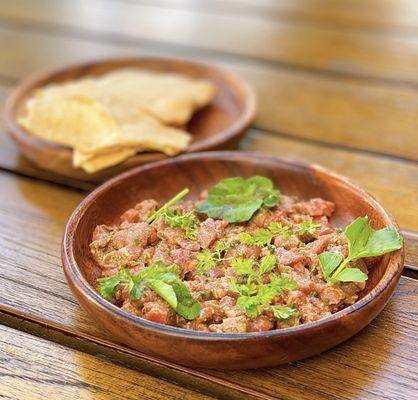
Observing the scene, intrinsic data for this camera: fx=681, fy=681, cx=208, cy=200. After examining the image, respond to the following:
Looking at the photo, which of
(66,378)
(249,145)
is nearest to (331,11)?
(249,145)

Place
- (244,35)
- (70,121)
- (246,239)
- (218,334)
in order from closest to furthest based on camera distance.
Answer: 1. (218,334)
2. (246,239)
3. (70,121)
4. (244,35)

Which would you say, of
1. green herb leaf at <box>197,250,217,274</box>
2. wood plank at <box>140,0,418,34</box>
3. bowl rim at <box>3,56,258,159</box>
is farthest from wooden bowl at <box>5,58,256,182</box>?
wood plank at <box>140,0,418,34</box>

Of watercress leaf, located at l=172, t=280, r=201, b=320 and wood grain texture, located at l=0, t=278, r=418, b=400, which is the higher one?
watercress leaf, located at l=172, t=280, r=201, b=320

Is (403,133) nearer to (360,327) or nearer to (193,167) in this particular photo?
(193,167)

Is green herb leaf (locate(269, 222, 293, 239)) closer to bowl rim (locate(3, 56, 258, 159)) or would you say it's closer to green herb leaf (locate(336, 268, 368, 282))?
green herb leaf (locate(336, 268, 368, 282))

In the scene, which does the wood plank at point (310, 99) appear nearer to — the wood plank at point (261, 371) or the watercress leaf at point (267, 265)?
the wood plank at point (261, 371)

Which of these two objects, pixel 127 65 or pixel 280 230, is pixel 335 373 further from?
pixel 127 65
